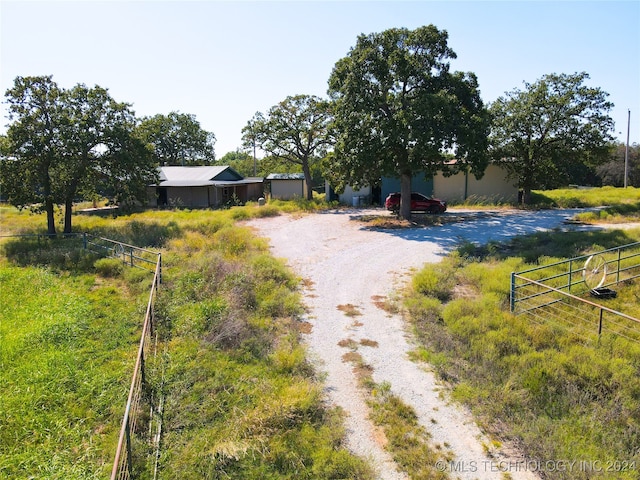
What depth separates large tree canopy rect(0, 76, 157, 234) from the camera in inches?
774

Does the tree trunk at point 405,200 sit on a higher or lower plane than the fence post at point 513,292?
higher

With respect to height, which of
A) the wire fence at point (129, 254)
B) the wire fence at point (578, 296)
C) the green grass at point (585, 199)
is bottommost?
the wire fence at point (578, 296)

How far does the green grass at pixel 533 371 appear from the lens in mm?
5867

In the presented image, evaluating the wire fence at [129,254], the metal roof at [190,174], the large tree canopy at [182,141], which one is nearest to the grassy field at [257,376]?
the wire fence at [129,254]

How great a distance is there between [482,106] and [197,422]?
21.1m

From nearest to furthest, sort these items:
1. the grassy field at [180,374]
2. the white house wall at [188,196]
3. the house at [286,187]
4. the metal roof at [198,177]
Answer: the grassy field at [180,374]
the metal roof at [198,177]
the white house wall at [188,196]
the house at [286,187]

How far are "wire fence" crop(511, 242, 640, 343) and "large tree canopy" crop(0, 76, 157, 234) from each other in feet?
63.7

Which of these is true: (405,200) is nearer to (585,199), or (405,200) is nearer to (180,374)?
(585,199)

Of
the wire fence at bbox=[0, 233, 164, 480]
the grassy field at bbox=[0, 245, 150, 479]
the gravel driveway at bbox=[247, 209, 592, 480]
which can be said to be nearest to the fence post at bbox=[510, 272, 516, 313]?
the gravel driveway at bbox=[247, 209, 592, 480]

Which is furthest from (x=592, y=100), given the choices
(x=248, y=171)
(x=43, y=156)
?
(x=248, y=171)

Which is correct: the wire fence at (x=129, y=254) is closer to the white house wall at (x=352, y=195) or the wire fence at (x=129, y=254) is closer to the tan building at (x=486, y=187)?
the white house wall at (x=352, y=195)

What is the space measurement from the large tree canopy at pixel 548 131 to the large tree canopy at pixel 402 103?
7.23 meters

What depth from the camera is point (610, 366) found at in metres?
7.62

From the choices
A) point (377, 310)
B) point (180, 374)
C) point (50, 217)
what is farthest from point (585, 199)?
point (50, 217)
